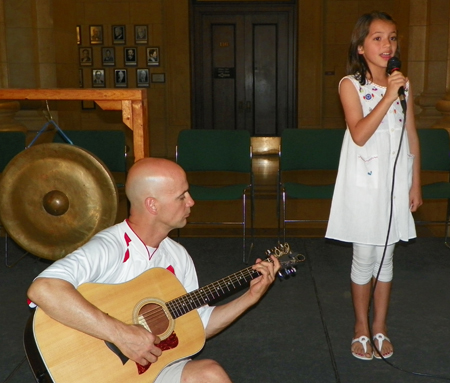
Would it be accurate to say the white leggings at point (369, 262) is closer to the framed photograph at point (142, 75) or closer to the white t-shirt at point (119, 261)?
the white t-shirt at point (119, 261)

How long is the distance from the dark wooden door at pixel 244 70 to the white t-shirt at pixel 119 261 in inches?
355

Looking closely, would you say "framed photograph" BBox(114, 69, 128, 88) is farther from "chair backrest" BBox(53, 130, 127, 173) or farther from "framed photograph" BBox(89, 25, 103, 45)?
"chair backrest" BBox(53, 130, 127, 173)

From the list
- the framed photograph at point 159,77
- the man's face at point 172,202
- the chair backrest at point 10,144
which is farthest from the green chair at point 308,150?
the framed photograph at point 159,77

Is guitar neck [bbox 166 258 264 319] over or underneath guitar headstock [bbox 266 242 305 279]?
underneath

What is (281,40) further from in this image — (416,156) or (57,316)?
(57,316)

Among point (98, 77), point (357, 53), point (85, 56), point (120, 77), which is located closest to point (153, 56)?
point (120, 77)

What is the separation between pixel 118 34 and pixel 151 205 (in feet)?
30.5

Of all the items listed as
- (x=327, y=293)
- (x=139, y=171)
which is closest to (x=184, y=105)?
(x=327, y=293)

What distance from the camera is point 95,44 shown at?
437 inches

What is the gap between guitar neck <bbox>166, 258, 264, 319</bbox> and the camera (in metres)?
2.26

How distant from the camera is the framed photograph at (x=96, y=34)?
1105 cm

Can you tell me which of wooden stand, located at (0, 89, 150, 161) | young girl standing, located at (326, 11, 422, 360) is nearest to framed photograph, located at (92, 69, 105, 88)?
wooden stand, located at (0, 89, 150, 161)

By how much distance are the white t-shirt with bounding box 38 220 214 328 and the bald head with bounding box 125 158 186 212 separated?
0.14 metres

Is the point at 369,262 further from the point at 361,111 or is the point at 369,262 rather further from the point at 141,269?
the point at 141,269
